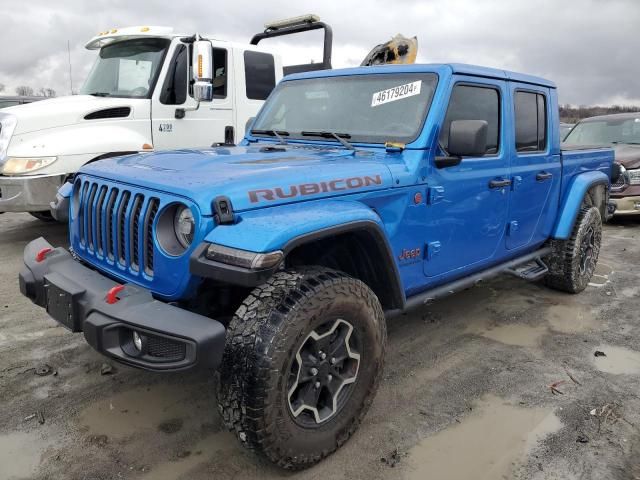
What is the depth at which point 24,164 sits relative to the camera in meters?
5.35

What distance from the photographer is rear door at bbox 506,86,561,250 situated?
12.7ft

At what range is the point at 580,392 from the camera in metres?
3.16

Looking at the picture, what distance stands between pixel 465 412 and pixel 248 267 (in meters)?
1.64

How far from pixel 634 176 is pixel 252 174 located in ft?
25.4

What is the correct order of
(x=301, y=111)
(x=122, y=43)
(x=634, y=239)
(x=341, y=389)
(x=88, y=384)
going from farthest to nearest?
(x=634, y=239), (x=122, y=43), (x=301, y=111), (x=88, y=384), (x=341, y=389)

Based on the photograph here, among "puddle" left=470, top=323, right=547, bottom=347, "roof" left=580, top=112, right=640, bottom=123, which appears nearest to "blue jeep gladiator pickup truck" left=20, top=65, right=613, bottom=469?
"puddle" left=470, top=323, right=547, bottom=347

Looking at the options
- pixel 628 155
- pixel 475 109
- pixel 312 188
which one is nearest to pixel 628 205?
pixel 628 155

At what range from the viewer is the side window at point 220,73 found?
21.0ft

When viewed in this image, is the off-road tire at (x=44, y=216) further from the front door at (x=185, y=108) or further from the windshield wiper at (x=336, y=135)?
the windshield wiper at (x=336, y=135)

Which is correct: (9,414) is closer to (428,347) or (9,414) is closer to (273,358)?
(273,358)

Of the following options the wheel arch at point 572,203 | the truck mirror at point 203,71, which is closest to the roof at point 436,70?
the truck mirror at point 203,71

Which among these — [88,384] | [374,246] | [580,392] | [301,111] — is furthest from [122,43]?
[580,392]

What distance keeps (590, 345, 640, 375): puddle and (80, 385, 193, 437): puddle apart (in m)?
2.72

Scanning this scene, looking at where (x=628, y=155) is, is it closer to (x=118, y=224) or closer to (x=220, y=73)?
(x=220, y=73)
